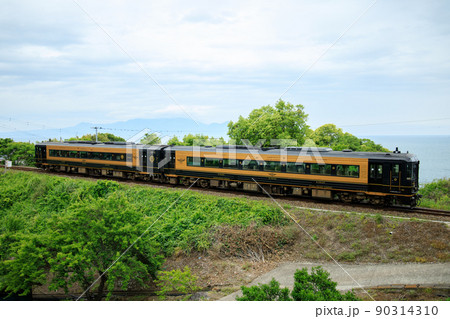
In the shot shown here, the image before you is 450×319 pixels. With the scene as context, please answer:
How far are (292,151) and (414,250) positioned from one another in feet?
30.4

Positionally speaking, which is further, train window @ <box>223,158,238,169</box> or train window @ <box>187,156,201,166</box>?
train window @ <box>187,156,201,166</box>

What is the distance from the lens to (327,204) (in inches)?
776

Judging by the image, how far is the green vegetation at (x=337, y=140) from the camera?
3753 cm

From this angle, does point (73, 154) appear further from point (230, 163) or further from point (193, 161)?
point (230, 163)

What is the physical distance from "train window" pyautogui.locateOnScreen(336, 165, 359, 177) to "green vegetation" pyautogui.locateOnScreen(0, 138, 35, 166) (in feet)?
132

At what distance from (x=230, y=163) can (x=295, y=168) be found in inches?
181

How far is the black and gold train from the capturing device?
18.5 m

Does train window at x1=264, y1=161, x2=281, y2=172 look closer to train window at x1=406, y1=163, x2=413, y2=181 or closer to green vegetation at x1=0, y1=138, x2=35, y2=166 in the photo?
train window at x1=406, y1=163, x2=413, y2=181

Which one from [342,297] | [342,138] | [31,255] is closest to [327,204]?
[342,297]

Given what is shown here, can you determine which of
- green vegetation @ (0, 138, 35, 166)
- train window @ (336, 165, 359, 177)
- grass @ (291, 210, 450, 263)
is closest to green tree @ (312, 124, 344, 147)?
train window @ (336, 165, 359, 177)

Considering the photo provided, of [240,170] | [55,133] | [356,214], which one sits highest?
[55,133]

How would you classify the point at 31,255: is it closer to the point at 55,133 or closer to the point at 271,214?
the point at 271,214

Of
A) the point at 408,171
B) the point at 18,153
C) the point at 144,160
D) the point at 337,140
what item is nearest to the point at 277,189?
the point at 408,171

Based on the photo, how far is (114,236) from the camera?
1488cm
